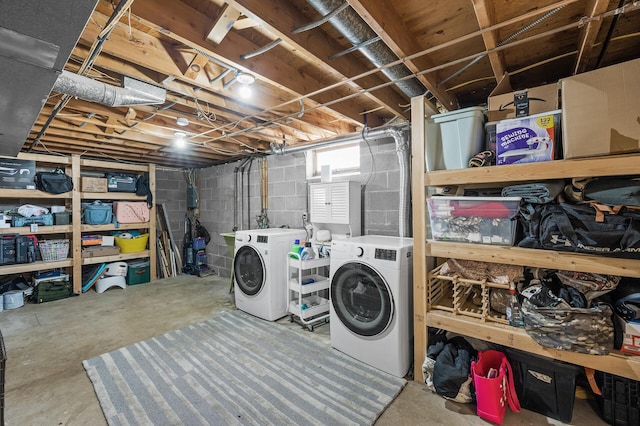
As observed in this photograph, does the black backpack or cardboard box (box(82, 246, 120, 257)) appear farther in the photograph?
the black backpack

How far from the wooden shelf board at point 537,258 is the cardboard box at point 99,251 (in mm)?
5006

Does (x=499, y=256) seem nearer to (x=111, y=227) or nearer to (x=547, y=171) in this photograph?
(x=547, y=171)

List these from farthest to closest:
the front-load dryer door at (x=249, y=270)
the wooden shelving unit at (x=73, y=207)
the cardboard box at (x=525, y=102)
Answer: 1. the wooden shelving unit at (x=73, y=207)
2. the front-load dryer door at (x=249, y=270)
3. the cardboard box at (x=525, y=102)

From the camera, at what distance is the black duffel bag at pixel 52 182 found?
396cm

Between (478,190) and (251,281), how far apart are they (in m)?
2.58

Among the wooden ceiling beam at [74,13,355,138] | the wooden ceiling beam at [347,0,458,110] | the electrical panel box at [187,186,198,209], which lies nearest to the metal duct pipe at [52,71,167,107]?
the wooden ceiling beam at [74,13,355,138]

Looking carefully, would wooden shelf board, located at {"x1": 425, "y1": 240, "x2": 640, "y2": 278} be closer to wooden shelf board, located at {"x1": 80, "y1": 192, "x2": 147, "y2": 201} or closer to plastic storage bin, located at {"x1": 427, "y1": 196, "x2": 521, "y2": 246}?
plastic storage bin, located at {"x1": 427, "y1": 196, "x2": 521, "y2": 246}

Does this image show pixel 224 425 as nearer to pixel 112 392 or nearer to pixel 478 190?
pixel 112 392

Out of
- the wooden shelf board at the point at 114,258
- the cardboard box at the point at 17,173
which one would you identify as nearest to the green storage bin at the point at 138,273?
the wooden shelf board at the point at 114,258

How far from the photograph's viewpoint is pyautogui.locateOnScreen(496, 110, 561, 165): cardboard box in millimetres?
1563

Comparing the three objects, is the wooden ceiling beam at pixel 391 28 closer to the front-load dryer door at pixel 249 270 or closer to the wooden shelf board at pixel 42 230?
the front-load dryer door at pixel 249 270

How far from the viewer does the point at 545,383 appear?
1726mm

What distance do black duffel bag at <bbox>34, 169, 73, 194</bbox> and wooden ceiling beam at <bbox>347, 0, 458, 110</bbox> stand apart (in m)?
4.91

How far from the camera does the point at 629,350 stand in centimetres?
144
